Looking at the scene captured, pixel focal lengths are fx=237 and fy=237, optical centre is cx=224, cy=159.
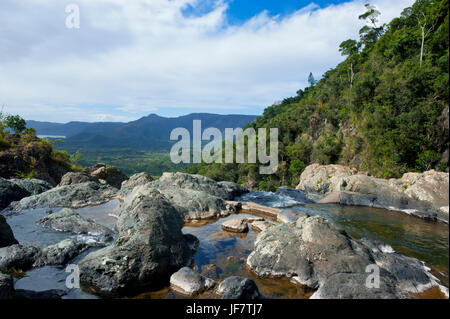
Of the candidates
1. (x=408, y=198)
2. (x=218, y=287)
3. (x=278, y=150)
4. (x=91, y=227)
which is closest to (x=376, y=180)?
(x=408, y=198)

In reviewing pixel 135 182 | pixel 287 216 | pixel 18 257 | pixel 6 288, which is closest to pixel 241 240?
pixel 287 216

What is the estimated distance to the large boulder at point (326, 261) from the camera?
4.77 metres

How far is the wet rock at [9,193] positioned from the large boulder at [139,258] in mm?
9057

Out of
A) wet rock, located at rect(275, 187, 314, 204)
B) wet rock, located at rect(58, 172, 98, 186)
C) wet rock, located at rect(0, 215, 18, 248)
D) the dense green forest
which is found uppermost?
the dense green forest

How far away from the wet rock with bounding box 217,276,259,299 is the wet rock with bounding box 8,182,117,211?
10172 millimetres

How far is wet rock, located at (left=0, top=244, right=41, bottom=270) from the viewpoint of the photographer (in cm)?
551

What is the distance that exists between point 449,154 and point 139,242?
18.0 ft

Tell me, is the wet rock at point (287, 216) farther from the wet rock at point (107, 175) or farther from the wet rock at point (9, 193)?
the wet rock at point (107, 175)

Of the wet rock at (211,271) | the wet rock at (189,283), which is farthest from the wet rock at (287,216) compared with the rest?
the wet rock at (189,283)

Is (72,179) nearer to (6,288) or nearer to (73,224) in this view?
(73,224)

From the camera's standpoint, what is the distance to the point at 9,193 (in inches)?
452

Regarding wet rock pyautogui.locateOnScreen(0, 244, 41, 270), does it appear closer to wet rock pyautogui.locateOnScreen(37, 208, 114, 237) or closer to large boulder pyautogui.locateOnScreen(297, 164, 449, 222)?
wet rock pyautogui.locateOnScreen(37, 208, 114, 237)

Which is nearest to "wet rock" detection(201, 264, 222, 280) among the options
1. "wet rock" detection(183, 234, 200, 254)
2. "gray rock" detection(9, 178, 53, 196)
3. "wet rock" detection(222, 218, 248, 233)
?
"wet rock" detection(183, 234, 200, 254)
